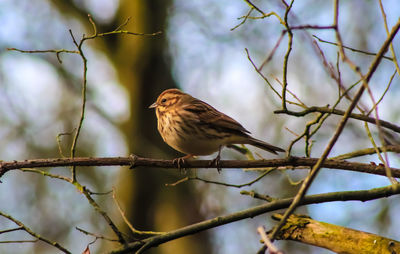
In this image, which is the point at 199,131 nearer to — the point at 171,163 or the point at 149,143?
the point at 171,163

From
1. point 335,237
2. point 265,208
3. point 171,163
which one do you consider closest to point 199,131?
point 171,163

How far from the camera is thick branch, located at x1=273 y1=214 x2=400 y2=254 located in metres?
3.64

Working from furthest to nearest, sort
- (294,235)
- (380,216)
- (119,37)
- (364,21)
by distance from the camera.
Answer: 1. (119,37)
2. (364,21)
3. (380,216)
4. (294,235)

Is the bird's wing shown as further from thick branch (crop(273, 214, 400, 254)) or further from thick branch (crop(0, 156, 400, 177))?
thick branch (crop(273, 214, 400, 254))

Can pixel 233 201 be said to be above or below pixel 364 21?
below

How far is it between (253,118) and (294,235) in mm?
9209

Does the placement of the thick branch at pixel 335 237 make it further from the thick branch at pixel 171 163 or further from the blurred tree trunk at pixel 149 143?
the blurred tree trunk at pixel 149 143

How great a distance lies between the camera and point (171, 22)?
13.0m

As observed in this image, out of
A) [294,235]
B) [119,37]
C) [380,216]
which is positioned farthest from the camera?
[119,37]

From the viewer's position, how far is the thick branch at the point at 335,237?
364cm

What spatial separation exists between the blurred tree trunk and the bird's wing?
15.0ft

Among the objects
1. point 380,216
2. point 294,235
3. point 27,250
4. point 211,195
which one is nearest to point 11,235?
point 27,250

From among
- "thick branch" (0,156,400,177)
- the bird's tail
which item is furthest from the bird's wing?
"thick branch" (0,156,400,177)

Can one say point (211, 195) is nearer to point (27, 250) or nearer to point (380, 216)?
point (380, 216)
